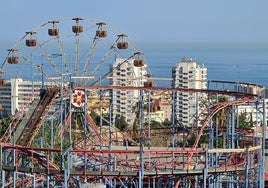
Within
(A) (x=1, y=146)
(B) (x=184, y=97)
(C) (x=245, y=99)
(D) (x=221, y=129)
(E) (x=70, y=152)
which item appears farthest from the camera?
(B) (x=184, y=97)

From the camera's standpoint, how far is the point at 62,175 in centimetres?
1950

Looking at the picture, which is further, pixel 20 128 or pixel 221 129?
pixel 221 129

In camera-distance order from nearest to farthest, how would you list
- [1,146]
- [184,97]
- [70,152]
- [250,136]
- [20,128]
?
[70,152] < [1,146] < [20,128] < [250,136] < [184,97]

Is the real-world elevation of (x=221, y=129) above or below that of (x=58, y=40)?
below

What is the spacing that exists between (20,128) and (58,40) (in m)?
11.1

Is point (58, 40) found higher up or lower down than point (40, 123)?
higher up

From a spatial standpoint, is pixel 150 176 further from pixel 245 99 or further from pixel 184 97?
pixel 184 97

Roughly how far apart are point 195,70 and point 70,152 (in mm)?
64112

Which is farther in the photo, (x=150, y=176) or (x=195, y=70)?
(x=195, y=70)

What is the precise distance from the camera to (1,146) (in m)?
20.8

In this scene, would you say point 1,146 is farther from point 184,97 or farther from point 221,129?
point 184,97

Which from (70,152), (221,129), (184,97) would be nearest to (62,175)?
(70,152)

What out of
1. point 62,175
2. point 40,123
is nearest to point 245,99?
point 40,123

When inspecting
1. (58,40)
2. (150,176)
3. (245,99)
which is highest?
(58,40)
